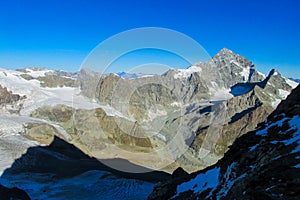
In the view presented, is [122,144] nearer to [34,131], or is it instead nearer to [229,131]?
[34,131]

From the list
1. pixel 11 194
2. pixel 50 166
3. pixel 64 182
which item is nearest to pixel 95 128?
pixel 50 166

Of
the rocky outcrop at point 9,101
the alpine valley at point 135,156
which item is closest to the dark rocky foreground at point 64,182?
the alpine valley at point 135,156

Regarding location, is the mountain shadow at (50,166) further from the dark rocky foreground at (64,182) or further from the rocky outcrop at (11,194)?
the rocky outcrop at (11,194)

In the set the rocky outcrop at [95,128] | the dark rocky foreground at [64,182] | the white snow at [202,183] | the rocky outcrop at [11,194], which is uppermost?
the rocky outcrop at [95,128]

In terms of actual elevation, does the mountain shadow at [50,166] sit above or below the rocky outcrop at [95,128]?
below

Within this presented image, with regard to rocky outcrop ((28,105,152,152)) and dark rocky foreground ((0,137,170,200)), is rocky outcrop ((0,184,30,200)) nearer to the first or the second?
dark rocky foreground ((0,137,170,200))

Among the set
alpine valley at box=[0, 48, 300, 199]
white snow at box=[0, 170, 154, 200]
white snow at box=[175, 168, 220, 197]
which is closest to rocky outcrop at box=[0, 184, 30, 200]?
alpine valley at box=[0, 48, 300, 199]

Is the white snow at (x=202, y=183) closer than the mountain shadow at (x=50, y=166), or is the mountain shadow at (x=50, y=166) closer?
the white snow at (x=202, y=183)

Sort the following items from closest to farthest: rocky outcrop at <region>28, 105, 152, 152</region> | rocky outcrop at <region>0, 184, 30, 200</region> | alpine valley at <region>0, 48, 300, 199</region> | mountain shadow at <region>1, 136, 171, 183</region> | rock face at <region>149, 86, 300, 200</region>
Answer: rock face at <region>149, 86, 300, 200</region>
alpine valley at <region>0, 48, 300, 199</region>
rocky outcrop at <region>0, 184, 30, 200</region>
mountain shadow at <region>1, 136, 171, 183</region>
rocky outcrop at <region>28, 105, 152, 152</region>
